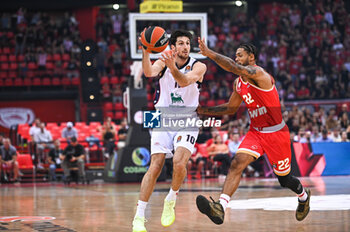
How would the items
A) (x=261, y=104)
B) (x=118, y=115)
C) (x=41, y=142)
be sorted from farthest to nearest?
1. (x=118, y=115)
2. (x=41, y=142)
3. (x=261, y=104)

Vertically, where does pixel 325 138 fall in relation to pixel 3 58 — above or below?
below

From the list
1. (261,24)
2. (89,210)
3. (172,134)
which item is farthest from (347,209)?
(261,24)

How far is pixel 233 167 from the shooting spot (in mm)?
7441

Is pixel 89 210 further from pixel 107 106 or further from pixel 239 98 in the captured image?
pixel 107 106

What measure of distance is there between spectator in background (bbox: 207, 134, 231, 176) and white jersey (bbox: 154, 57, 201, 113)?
1157 cm

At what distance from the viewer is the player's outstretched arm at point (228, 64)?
6.82 m

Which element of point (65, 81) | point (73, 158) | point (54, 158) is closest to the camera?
point (73, 158)

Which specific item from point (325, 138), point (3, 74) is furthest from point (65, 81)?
point (325, 138)

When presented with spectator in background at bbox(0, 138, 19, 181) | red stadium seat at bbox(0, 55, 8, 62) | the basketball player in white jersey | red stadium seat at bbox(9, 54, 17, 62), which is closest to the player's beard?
the basketball player in white jersey

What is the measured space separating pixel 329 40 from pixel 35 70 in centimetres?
Result: 1383

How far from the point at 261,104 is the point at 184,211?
268 cm

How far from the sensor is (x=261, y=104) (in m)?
7.56

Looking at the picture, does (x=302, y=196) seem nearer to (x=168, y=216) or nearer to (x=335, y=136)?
(x=168, y=216)

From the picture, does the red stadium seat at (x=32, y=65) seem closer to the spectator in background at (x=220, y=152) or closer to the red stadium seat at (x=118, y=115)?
the red stadium seat at (x=118, y=115)
